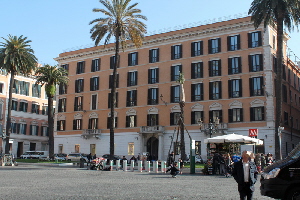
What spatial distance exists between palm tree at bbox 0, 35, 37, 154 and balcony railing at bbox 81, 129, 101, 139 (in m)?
11.3

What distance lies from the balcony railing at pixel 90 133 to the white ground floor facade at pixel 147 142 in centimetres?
30

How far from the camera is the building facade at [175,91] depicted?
153ft

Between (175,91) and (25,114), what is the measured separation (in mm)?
31204

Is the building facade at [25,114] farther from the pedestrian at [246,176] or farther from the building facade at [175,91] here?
the pedestrian at [246,176]

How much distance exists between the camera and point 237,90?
1870 inches

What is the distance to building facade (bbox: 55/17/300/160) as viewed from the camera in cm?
4659

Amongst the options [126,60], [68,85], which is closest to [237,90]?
[126,60]

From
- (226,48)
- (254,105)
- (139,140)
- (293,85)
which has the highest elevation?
(226,48)

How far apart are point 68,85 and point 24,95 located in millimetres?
11867

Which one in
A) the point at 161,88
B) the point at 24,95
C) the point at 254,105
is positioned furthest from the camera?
the point at 24,95

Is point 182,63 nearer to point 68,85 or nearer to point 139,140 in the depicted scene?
point 139,140

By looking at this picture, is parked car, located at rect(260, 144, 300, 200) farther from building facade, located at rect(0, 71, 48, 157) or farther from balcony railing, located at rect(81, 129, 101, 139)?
building facade, located at rect(0, 71, 48, 157)

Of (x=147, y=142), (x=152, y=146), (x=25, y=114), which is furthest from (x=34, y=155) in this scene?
(x=152, y=146)

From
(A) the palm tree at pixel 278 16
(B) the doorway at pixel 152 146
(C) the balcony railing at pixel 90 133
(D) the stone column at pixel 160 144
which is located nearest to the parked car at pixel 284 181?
(A) the palm tree at pixel 278 16
